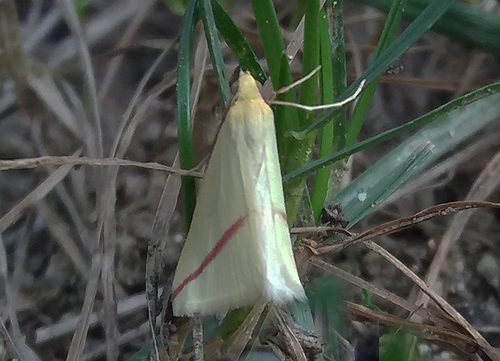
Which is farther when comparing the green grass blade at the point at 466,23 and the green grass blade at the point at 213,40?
the green grass blade at the point at 466,23

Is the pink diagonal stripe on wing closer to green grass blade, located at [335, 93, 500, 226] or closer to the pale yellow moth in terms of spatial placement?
the pale yellow moth

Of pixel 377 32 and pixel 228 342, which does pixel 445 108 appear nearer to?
pixel 228 342

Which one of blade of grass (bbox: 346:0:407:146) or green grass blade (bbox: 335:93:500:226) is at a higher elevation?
blade of grass (bbox: 346:0:407:146)

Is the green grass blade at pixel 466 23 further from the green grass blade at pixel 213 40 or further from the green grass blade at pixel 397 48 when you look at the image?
the green grass blade at pixel 213 40

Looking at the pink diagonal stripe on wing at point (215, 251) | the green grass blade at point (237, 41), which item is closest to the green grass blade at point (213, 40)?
the green grass blade at point (237, 41)

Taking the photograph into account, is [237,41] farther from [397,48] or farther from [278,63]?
[397,48]

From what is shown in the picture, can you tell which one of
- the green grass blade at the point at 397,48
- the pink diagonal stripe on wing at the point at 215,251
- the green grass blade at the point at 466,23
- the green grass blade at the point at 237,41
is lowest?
the pink diagonal stripe on wing at the point at 215,251

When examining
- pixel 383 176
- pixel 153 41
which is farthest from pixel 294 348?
pixel 153 41

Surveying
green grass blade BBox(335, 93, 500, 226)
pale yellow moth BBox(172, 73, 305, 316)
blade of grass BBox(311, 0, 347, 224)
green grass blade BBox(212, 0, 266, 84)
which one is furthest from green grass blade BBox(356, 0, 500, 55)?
pale yellow moth BBox(172, 73, 305, 316)
